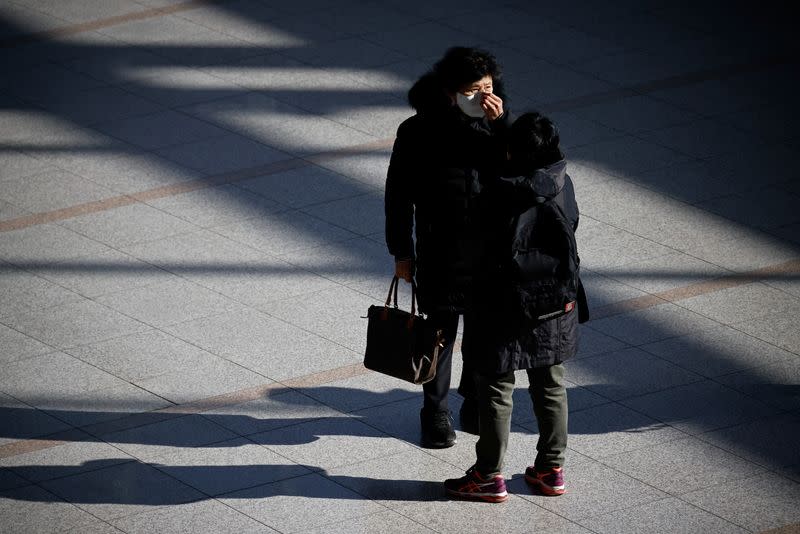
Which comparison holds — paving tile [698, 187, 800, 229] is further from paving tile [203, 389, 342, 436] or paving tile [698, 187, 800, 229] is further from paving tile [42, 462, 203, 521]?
paving tile [42, 462, 203, 521]

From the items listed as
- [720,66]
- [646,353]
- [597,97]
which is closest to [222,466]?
[646,353]

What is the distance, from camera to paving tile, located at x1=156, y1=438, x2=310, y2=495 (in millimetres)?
6262

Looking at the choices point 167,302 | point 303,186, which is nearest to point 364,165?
point 303,186

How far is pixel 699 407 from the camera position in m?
A: 6.95

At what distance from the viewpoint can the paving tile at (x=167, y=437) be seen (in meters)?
6.55

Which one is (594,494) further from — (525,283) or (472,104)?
(472,104)

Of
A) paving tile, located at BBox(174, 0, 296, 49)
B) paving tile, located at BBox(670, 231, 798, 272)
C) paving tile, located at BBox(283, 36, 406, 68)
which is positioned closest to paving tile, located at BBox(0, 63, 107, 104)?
paving tile, located at BBox(174, 0, 296, 49)

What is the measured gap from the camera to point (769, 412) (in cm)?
689

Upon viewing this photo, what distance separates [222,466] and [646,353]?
2569mm

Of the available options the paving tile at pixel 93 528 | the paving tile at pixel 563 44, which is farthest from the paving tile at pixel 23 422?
the paving tile at pixel 563 44

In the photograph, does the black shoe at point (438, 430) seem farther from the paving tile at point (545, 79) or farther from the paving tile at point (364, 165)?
the paving tile at point (545, 79)

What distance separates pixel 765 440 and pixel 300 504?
2.39m

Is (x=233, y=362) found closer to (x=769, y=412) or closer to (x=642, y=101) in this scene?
(x=769, y=412)

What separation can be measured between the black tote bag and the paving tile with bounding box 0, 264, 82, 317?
8.86ft
